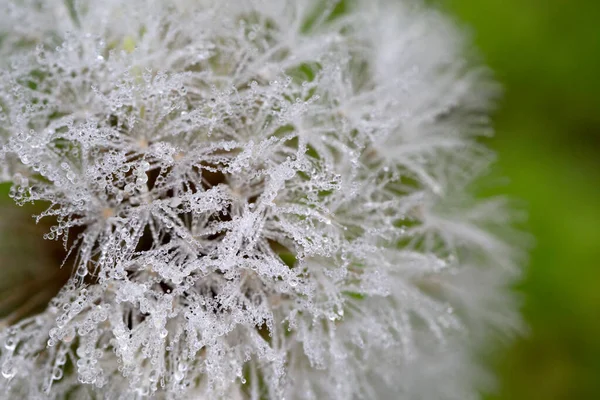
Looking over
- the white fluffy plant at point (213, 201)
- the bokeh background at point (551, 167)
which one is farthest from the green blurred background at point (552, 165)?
the white fluffy plant at point (213, 201)

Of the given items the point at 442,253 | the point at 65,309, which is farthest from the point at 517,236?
the point at 65,309

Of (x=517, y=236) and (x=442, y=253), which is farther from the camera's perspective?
(x=517, y=236)

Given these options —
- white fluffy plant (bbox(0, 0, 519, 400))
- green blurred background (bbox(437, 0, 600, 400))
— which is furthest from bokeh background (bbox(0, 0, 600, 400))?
white fluffy plant (bbox(0, 0, 519, 400))

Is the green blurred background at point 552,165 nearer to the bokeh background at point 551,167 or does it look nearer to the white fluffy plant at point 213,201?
the bokeh background at point 551,167

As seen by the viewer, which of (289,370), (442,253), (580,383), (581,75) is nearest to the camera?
A: (289,370)

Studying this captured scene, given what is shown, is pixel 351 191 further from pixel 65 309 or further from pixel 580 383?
pixel 580 383

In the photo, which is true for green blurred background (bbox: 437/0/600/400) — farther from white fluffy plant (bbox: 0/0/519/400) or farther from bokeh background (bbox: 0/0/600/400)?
white fluffy plant (bbox: 0/0/519/400)

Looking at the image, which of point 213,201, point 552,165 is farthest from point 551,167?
point 213,201
